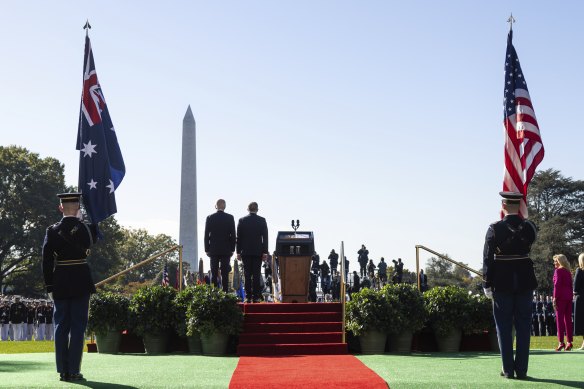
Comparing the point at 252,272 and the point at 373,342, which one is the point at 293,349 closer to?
the point at 373,342

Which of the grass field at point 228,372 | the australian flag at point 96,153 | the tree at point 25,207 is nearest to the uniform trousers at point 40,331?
the australian flag at point 96,153

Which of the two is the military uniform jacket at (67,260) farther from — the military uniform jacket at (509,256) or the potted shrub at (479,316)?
the potted shrub at (479,316)

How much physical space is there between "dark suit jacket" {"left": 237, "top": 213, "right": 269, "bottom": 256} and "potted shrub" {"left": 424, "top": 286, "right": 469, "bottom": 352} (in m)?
3.31

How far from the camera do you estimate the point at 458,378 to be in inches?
329

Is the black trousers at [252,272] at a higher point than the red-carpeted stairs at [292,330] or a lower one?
higher

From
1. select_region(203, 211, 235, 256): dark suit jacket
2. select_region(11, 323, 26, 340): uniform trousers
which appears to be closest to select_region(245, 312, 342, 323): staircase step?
select_region(203, 211, 235, 256): dark suit jacket

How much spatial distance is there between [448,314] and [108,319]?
5905mm

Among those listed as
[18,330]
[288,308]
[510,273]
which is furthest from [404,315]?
[18,330]

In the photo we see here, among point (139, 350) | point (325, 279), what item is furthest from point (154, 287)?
point (325, 279)

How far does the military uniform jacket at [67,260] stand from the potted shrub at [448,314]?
711 centimetres

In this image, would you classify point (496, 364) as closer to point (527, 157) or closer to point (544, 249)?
point (527, 157)

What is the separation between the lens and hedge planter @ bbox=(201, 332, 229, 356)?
13753 millimetres

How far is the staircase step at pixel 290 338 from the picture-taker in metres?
14.0

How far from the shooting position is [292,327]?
1445 centimetres
